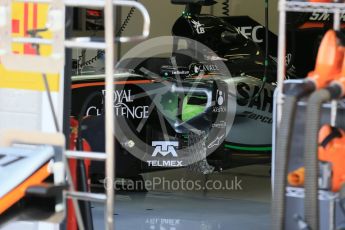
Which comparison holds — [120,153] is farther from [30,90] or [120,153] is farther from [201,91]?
[30,90]

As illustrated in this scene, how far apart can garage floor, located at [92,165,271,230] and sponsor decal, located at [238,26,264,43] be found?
1583 millimetres

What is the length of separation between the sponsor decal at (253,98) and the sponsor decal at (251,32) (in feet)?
2.92

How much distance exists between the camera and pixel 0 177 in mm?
2672

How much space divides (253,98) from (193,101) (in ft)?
3.19

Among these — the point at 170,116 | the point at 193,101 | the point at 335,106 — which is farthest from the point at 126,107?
the point at 335,106

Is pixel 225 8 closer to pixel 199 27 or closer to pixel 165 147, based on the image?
pixel 199 27

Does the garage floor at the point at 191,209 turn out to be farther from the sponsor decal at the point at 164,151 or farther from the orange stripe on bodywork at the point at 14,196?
the orange stripe on bodywork at the point at 14,196

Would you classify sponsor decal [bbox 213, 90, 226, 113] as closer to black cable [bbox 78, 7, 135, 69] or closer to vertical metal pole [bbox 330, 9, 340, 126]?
black cable [bbox 78, 7, 135, 69]

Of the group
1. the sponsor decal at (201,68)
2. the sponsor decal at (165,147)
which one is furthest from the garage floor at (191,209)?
the sponsor decal at (201,68)

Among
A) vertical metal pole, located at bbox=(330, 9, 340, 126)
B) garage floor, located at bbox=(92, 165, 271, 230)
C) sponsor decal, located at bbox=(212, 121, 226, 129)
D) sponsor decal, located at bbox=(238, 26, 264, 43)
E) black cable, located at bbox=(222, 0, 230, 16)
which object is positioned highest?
black cable, located at bbox=(222, 0, 230, 16)

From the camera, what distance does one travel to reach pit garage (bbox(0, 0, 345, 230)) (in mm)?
2648

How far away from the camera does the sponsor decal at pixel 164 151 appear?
626 cm

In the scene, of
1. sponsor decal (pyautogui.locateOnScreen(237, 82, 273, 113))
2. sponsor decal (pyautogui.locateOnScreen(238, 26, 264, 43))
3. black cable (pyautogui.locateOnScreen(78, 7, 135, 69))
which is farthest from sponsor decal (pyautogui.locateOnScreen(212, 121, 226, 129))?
sponsor decal (pyautogui.locateOnScreen(238, 26, 264, 43))

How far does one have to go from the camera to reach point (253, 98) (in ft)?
23.7
